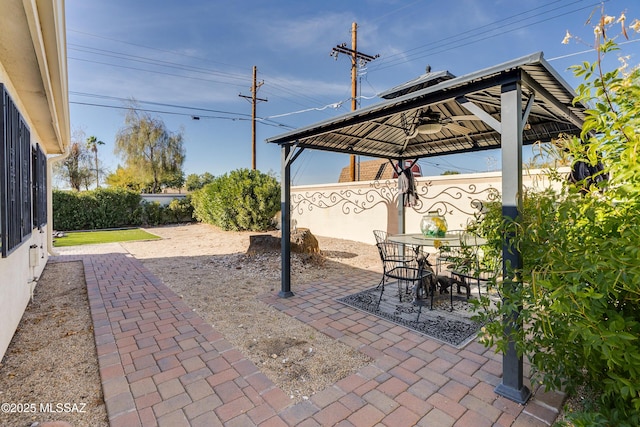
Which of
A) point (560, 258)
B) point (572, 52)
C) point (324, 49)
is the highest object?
point (324, 49)

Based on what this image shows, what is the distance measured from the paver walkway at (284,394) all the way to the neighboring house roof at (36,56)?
265 centimetres

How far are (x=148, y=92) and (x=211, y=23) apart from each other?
8.33 m

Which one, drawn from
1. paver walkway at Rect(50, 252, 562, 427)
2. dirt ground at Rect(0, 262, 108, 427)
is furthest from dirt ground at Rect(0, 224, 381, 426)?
paver walkway at Rect(50, 252, 562, 427)

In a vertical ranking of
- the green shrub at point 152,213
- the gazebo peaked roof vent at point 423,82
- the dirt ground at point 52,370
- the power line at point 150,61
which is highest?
the power line at point 150,61

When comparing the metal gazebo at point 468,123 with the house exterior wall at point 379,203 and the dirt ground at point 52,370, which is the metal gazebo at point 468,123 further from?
the dirt ground at point 52,370

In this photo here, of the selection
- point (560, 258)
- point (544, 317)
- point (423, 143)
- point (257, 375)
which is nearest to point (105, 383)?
point (257, 375)

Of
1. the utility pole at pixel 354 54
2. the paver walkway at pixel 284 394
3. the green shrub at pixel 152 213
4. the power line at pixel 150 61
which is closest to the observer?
the paver walkway at pixel 284 394

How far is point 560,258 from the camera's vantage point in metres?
1.60

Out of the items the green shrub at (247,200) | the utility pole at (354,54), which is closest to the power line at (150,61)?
the utility pole at (354,54)

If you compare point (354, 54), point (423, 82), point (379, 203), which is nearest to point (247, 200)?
point (379, 203)

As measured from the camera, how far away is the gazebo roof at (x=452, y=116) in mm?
2326

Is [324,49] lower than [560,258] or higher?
higher

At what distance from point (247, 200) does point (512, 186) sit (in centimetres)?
1061

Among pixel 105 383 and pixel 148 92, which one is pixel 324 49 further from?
pixel 105 383
